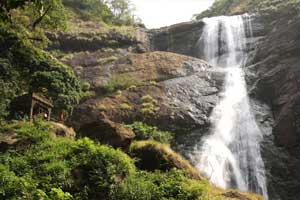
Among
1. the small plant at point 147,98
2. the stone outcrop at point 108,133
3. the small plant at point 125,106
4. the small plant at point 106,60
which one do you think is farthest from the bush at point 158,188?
the small plant at point 106,60

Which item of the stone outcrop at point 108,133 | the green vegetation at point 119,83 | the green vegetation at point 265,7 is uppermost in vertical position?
the green vegetation at point 265,7

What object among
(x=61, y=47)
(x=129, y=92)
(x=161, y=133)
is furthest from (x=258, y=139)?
(x=61, y=47)

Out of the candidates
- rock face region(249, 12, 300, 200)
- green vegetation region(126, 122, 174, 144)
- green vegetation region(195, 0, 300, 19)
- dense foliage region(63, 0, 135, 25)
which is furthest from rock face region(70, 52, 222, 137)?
dense foliage region(63, 0, 135, 25)

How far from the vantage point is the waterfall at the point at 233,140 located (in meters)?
20.1

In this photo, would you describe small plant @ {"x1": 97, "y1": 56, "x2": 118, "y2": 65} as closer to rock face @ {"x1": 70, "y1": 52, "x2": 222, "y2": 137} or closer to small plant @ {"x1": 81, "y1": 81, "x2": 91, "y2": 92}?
rock face @ {"x1": 70, "y1": 52, "x2": 222, "y2": 137}

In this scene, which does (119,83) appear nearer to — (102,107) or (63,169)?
(102,107)

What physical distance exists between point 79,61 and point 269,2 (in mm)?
19393

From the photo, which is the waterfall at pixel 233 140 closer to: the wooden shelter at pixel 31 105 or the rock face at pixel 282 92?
the rock face at pixel 282 92

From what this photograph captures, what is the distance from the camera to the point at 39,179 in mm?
12031

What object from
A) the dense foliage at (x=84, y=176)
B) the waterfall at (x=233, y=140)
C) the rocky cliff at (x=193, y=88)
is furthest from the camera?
the rocky cliff at (x=193, y=88)

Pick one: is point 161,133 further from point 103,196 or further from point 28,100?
point 103,196

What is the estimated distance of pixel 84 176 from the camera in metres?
12.6

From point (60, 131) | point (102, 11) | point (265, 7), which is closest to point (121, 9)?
point (102, 11)

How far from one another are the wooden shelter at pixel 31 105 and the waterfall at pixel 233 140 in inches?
318
